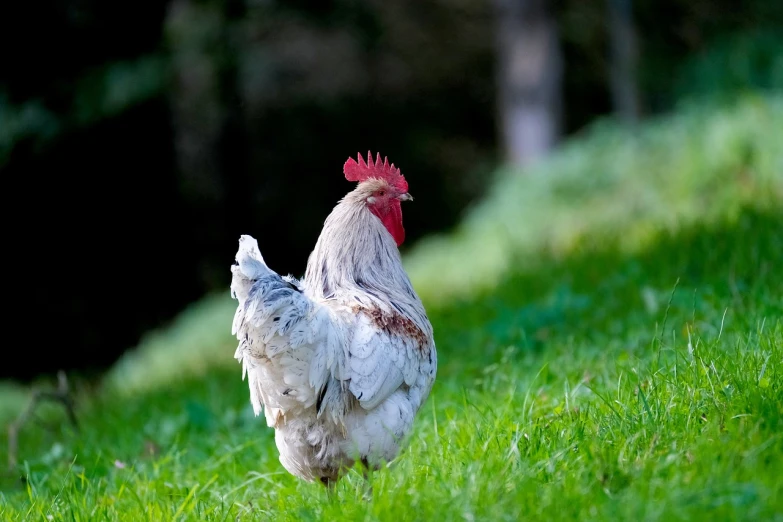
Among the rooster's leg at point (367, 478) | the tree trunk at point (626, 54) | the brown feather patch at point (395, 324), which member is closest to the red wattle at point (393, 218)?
the brown feather patch at point (395, 324)

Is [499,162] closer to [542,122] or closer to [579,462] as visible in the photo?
[542,122]

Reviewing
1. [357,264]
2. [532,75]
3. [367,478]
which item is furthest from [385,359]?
[532,75]

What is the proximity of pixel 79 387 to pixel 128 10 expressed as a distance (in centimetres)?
551

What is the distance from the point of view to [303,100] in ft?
72.7

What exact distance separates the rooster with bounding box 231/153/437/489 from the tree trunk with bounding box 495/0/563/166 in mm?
10984

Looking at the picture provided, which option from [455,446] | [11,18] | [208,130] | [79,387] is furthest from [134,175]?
[455,446]

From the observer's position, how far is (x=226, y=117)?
18.1 meters

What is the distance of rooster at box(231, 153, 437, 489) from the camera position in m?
3.02

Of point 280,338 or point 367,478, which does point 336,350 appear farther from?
point 367,478

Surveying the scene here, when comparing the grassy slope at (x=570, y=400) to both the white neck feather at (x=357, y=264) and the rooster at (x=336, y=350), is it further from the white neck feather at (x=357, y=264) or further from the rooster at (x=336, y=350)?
the white neck feather at (x=357, y=264)

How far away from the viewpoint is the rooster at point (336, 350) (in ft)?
9.91

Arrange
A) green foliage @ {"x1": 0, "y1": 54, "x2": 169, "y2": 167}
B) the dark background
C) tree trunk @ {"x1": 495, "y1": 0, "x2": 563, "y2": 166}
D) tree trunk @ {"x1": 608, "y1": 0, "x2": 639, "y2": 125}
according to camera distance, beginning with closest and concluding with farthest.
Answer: green foliage @ {"x1": 0, "y1": 54, "x2": 169, "y2": 167} → the dark background → tree trunk @ {"x1": 608, "y1": 0, "x2": 639, "y2": 125} → tree trunk @ {"x1": 495, "y1": 0, "x2": 563, "y2": 166}

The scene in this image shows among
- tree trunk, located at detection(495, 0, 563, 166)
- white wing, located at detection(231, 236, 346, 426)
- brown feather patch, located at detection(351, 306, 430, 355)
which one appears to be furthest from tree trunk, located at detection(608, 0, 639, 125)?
white wing, located at detection(231, 236, 346, 426)

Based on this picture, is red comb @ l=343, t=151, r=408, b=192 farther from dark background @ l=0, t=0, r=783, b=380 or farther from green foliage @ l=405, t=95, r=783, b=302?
dark background @ l=0, t=0, r=783, b=380
